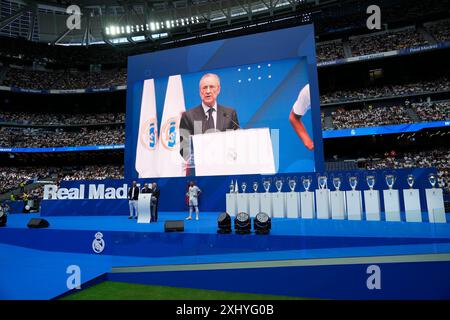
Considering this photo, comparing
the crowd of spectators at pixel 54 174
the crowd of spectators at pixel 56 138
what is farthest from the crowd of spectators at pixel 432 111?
the crowd of spectators at pixel 54 174

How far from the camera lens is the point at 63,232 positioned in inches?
317

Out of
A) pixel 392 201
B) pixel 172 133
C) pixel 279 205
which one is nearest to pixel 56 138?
pixel 172 133

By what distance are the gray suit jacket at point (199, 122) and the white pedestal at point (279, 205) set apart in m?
4.75

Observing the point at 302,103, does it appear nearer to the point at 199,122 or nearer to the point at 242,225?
the point at 199,122

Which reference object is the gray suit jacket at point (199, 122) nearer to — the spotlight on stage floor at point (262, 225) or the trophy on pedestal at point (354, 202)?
the trophy on pedestal at point (354, 202)

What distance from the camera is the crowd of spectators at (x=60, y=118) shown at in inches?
1430

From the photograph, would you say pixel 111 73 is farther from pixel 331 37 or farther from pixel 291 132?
pixel 291 132

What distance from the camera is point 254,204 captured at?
9547mm

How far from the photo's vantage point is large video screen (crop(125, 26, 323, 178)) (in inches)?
471

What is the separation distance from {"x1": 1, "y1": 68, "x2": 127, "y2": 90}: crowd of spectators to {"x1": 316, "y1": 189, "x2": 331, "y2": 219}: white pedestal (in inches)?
1318

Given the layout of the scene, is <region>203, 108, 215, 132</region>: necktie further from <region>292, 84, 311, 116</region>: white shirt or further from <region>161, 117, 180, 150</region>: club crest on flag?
<region>292, 84, 311, 116</region>: white shirt

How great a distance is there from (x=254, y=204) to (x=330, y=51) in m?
27.5
